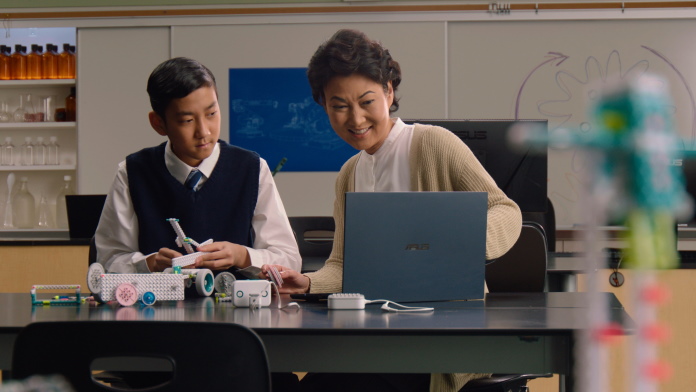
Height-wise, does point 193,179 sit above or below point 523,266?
above

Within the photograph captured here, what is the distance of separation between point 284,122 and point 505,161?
2202mm

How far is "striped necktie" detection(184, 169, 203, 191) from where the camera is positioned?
71.9 inches

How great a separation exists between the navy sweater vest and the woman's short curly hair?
0.97 feet

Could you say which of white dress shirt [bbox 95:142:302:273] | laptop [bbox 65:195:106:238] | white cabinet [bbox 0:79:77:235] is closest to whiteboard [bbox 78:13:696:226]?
white cabinet [bbox 0:79:77:235]

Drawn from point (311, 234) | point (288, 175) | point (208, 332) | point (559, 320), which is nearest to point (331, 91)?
point (559, 320)

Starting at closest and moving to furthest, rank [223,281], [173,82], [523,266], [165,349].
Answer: [165,349], [223,281], [173,82], [523,266]

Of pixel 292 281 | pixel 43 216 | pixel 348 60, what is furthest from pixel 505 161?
pixel 43 216

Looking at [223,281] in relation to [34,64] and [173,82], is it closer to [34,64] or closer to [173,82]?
[173,82]

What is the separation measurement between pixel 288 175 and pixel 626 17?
2.07m

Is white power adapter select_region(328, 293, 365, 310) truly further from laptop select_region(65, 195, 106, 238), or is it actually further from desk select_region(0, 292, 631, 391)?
laptop select_region(65, 195, 106, 238)

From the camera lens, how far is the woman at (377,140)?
65.7 inches

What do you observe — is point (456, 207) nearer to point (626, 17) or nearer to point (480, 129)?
point (480, 129)

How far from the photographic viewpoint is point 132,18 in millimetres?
4676

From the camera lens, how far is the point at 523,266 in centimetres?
222
